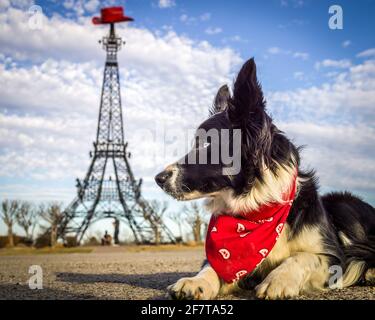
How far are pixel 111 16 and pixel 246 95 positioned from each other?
149ft

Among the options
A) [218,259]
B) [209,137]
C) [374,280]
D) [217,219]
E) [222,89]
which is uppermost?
[222,89]

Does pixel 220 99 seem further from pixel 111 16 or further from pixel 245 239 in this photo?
pixel 111 16

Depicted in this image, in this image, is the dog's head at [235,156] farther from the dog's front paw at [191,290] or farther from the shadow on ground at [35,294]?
the shadow on ground at [35,294]

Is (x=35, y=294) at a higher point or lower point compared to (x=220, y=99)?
lower

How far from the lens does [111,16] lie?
47125 mm

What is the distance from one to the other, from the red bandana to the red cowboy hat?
44.8 meters

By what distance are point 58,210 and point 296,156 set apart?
4200 centimetres

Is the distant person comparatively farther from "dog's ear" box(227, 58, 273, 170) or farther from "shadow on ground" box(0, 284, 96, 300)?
"dog's ear" box(227, 58, 273, 170)

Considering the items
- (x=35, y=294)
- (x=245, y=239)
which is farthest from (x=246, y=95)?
(x=35, y=294)

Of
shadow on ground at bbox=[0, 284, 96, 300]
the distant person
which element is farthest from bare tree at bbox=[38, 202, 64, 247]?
shadow on ground at bbox=[0, 284, 96, 300]
